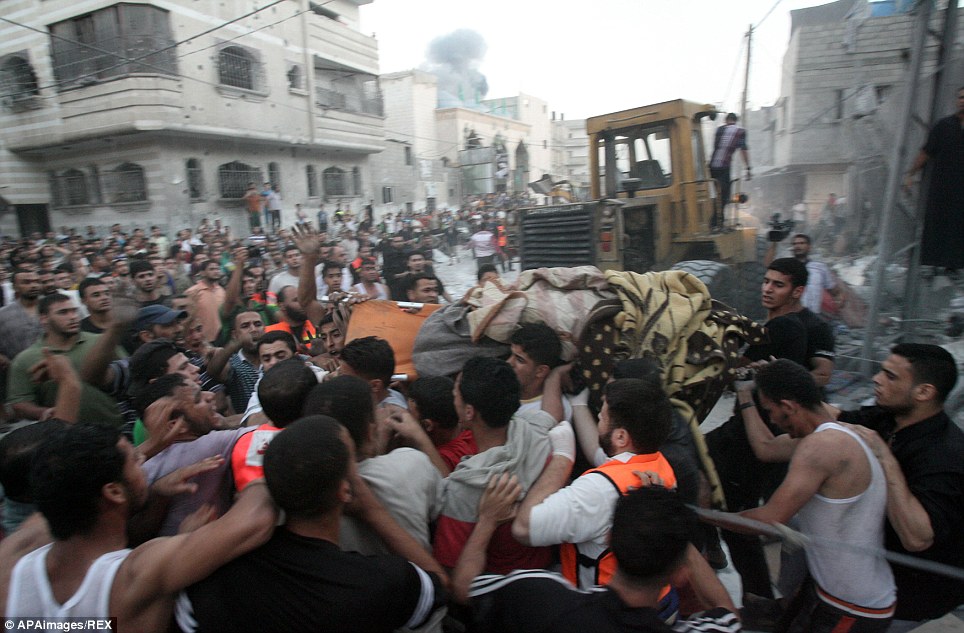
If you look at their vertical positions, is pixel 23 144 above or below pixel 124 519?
above

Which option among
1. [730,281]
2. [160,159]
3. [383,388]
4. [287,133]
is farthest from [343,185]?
[383,388]

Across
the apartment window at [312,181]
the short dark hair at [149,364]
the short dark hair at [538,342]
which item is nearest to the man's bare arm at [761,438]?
the short dark hair at [538,342]

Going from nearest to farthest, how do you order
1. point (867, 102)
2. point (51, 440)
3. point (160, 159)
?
point (51, 440) < point (867, 102) < point (160, 159)

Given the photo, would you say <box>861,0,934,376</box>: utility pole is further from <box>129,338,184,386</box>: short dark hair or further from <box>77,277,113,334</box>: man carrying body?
<box>77,277,113,334</box>: man carrying body

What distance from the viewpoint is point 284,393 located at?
1.92 metres

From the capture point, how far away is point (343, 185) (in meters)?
23.2

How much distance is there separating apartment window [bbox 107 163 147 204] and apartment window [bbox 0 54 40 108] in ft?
12.2

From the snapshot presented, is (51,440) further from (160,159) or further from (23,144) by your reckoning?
(23,144)

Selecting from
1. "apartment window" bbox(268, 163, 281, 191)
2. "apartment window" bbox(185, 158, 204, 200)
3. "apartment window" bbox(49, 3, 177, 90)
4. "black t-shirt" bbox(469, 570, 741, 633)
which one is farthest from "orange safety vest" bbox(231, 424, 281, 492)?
"apartment window" bbox(268, 163, 281, 191)

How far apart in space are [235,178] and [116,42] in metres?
4.77

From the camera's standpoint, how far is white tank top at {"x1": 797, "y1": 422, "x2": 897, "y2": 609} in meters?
1.82

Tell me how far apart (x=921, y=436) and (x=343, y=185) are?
2340 cm

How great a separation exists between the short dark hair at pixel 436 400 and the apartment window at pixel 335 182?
21.8 m

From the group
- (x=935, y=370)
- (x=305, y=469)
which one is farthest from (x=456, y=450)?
(x=935, y=370)
